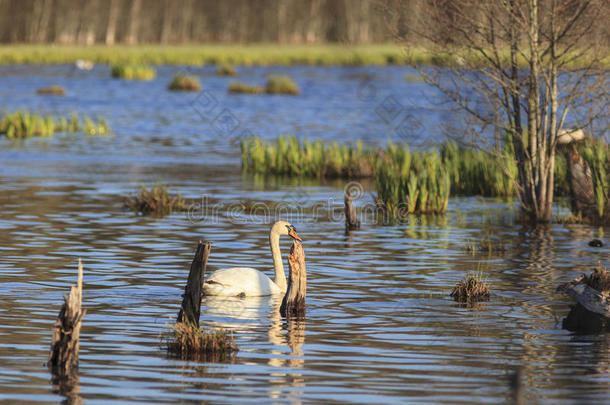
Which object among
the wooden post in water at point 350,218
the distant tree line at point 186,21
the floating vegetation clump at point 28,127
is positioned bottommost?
the wooden post in water at point 350,218

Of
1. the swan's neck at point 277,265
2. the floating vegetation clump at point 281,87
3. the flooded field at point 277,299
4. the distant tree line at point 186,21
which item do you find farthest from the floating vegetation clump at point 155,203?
the distant tree line at point 186,21

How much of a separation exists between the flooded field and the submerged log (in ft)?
1.11

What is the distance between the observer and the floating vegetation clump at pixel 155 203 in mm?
20136

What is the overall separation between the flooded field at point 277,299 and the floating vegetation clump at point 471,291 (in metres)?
0.15

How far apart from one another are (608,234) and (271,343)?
9525mm

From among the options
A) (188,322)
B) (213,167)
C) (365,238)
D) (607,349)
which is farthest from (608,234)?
(213,167)

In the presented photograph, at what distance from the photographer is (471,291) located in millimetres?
12156

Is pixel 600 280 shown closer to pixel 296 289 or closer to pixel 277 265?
pixel 296 289

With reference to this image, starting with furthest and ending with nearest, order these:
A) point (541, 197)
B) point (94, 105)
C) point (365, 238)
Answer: point (94, 105)
point (541, 197)
point (365, 238)

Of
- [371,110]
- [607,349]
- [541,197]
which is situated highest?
[371,110]

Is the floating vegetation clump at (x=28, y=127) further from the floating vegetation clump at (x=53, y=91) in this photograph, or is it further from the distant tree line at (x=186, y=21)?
the distant tree line at (x=186, y=21)

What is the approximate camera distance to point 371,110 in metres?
51.8

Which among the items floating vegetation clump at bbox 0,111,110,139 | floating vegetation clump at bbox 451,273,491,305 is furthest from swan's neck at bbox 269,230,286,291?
floating vegetation clump at bbox 0,111,110,139

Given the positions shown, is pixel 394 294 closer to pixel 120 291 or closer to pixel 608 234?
pixel 120 291
